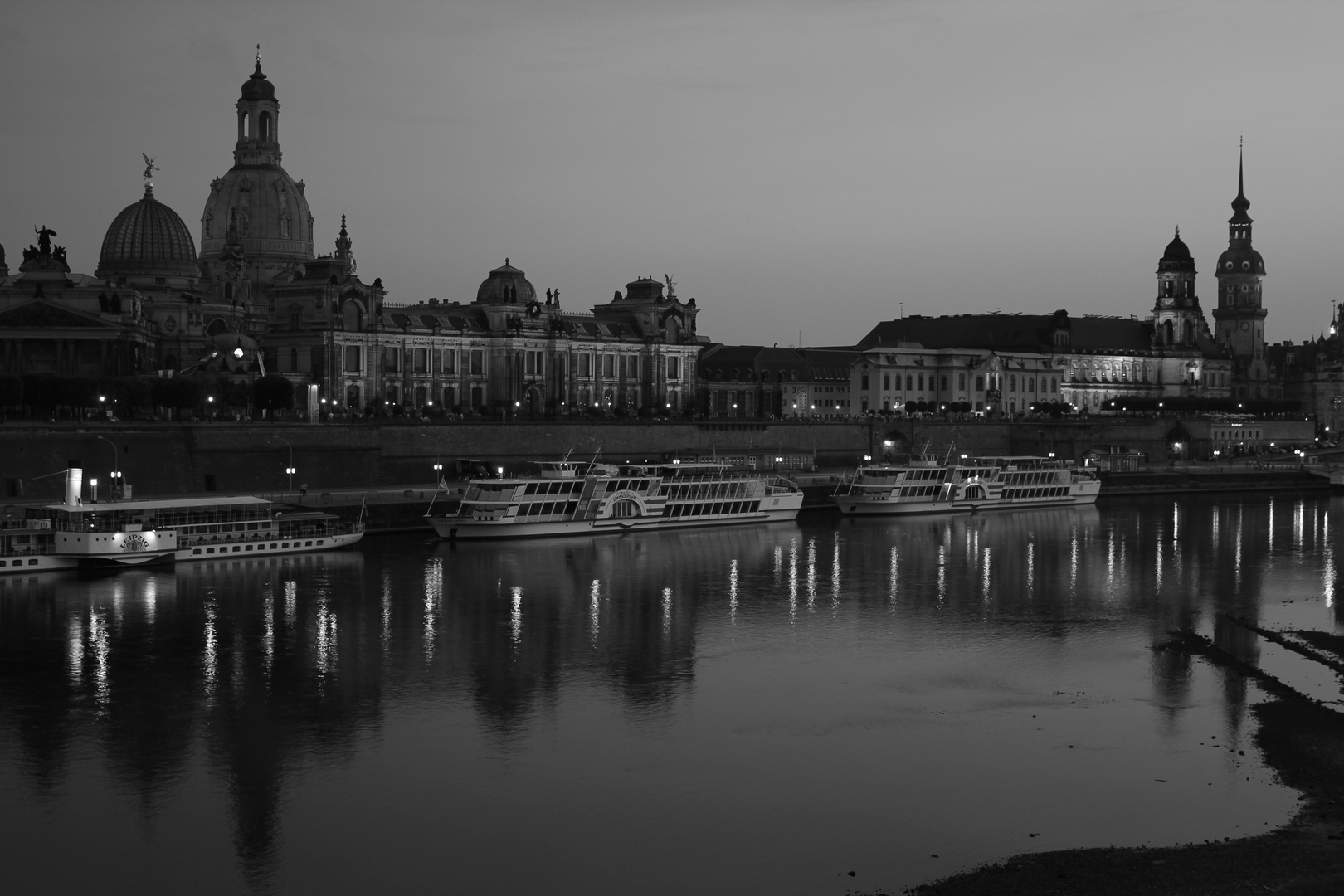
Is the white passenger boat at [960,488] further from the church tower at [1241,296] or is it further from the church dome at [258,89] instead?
the church tower at [1241,296]

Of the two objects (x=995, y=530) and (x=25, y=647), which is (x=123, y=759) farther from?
(x=995, y=530)

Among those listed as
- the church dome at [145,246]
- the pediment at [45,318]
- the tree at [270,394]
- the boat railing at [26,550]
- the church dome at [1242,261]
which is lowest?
the boat railing at [26,550]

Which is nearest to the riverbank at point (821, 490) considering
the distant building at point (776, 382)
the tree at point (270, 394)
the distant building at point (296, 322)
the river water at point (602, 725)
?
the river water at point (602, 725)

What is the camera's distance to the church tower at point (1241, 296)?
478 ft

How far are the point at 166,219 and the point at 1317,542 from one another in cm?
6859

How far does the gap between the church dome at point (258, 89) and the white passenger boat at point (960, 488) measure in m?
54.9

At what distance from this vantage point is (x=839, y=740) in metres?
26.2

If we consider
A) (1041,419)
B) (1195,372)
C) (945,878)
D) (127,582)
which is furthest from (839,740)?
(1195,372)

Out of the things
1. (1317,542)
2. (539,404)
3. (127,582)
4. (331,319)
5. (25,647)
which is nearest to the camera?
(25,647)

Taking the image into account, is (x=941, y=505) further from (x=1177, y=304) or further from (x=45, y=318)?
(x=1177, y=304)

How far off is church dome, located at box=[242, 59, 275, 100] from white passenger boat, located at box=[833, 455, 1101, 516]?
54.9 metres

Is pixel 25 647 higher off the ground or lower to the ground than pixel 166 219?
lower

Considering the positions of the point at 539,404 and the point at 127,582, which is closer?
the point at 127,582

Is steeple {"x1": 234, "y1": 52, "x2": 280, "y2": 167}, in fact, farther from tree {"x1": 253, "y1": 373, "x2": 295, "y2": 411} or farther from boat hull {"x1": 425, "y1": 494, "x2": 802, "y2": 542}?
boat hull {"x1": 425, "y1": 494, "x2": 802, "y2": 542}
